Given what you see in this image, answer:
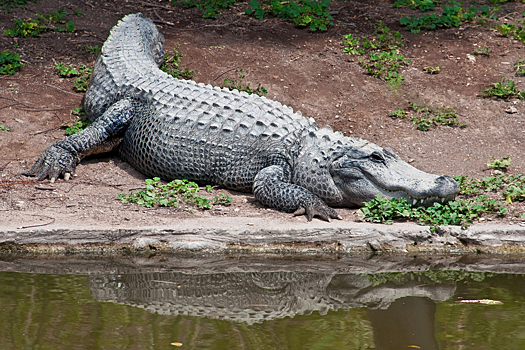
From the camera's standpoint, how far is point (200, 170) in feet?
19.6

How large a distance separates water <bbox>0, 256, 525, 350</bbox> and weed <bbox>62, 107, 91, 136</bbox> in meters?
2.90

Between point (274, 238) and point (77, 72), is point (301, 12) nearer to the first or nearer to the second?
point (77, 72)

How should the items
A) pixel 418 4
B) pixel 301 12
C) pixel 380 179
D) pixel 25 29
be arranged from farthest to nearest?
1. pixel 418 4
2. pixel 301 12
3. pixel 25 29
4. pixel 380 179

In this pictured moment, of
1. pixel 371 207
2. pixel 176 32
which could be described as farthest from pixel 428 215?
pixel 176 32

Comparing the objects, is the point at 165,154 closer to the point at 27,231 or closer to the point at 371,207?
the point at 27,231

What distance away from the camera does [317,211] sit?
5.08 metres

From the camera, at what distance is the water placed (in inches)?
128

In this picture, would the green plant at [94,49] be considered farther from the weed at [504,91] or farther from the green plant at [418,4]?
the weed at [504,91]

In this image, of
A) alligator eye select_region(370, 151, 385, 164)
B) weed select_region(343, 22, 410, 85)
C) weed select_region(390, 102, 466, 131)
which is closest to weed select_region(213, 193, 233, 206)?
alligator eye select_region(370, 151, 385, 164)

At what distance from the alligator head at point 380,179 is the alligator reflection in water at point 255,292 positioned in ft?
3.18

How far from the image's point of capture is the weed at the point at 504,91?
7.51m

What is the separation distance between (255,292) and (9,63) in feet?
19.3

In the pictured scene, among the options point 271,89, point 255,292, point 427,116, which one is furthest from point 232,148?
point 427,116

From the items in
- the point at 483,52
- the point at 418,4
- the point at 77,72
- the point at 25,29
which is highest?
the point at 418,4
